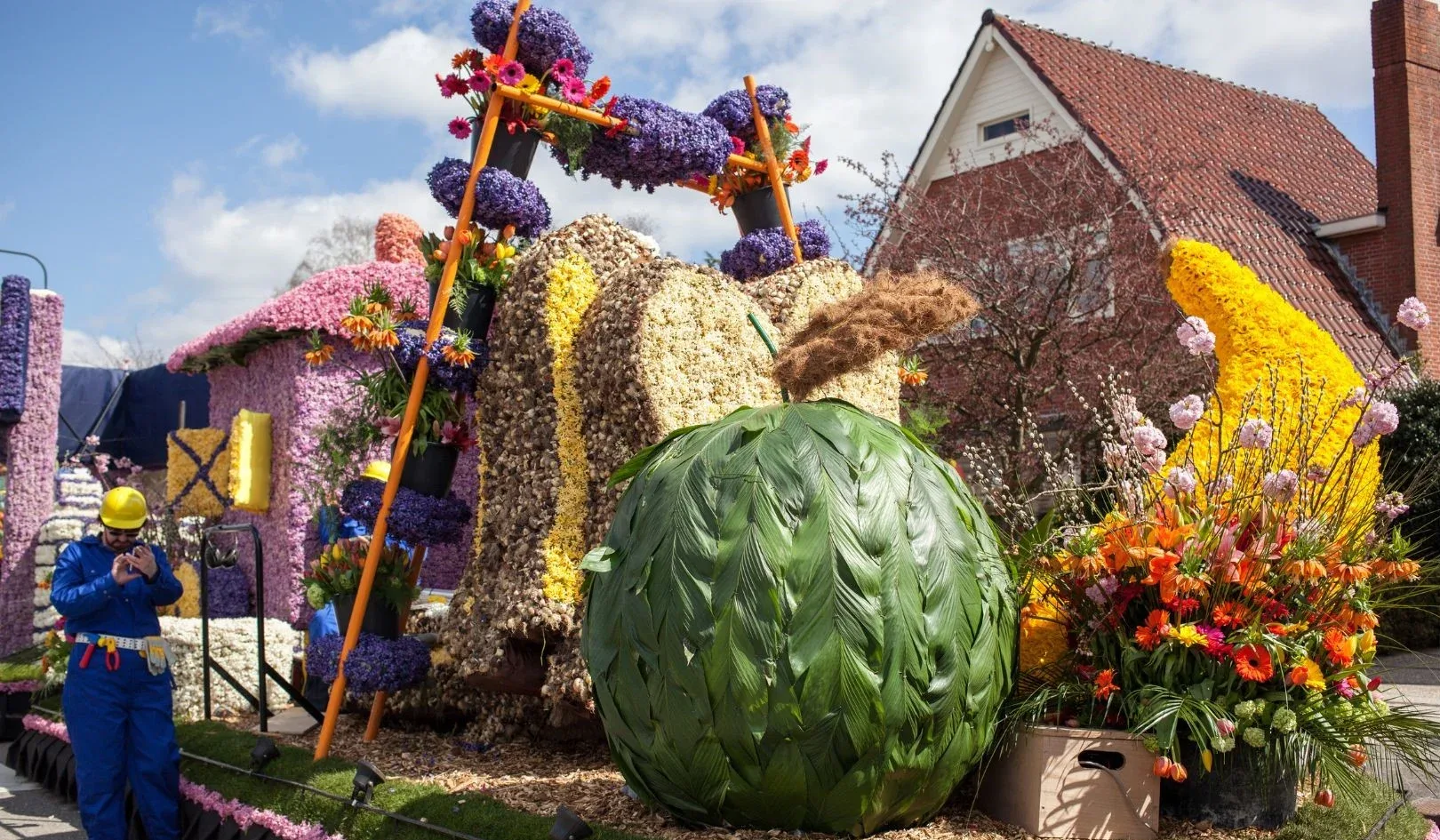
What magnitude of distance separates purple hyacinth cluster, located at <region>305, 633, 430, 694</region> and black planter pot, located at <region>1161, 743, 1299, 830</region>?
330 cm

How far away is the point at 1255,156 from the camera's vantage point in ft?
53.8

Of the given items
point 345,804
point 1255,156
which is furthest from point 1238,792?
point 1255,156

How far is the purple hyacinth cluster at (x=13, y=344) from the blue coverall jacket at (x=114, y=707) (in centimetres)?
608

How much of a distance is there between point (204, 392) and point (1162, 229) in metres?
12.5

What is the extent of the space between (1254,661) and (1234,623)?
0.44ft

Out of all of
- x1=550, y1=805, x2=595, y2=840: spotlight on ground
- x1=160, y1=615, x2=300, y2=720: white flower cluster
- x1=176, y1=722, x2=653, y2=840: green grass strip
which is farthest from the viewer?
x1=160, y1=615, x2=300, y2=720: white flower cluster

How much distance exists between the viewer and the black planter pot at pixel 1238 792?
3.68 meters

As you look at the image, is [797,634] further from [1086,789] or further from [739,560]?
[1086,789]

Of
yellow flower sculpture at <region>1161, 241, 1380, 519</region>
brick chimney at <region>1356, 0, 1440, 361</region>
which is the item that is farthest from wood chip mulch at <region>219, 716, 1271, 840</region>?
brick chimney at <region>1356, 0, 1440, 361</region>

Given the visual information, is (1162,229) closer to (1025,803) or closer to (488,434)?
(488,434)

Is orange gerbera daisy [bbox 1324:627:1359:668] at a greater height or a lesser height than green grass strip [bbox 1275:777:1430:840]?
greater

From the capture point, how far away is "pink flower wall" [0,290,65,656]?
34.9 feet

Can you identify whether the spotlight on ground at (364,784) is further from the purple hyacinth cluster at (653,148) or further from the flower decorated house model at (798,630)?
the purple hyacinth cluster at (653,148)

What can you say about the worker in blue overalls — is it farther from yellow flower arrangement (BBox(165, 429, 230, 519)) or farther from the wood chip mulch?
yellow flower arrangement (BBox(165, 429, 230, 519))
